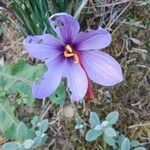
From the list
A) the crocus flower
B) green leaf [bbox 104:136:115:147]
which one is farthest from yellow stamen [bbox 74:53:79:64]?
green leaf [bbox 104:136:115:147]

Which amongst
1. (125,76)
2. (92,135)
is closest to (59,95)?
(92,135)

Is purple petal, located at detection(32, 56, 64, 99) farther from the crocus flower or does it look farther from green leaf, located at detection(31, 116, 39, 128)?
green leaf, located at detection(31, 116, 39, 128)

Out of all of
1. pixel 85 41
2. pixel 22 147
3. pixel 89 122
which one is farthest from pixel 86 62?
pixel 22 147

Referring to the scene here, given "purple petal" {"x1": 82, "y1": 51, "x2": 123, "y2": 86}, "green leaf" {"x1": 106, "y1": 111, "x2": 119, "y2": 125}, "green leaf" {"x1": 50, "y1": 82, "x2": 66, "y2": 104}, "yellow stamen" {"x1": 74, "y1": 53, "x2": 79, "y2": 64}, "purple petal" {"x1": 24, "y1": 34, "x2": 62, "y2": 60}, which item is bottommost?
"green leaf" {"x1": 106, "y1": 111, "x2": 119, "y2": 125}

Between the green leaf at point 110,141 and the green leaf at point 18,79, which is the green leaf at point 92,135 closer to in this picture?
the green leaf at point 110,141

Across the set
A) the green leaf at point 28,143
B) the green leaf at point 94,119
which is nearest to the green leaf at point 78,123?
the green leaf at point 94,119

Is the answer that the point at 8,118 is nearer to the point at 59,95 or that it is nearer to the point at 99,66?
the point at 59,95

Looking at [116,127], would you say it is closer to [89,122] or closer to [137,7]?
[89,122]
